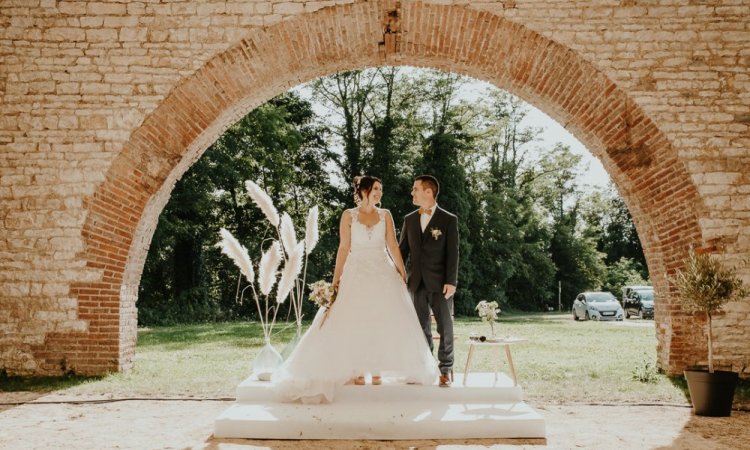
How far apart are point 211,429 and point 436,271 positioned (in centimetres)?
246

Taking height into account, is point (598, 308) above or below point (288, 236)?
below

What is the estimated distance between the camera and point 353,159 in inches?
1007

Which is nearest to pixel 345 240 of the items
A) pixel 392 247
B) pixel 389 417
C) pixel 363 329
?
pixel 392 247

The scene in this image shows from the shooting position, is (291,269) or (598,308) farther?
(598,308)

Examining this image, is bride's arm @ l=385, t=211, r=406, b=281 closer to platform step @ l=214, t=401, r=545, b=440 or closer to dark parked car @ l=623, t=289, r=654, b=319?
platform step @ l=214, t=401, r=545, b=440

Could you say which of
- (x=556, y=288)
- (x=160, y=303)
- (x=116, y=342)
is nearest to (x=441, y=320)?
(x=116, y=342)

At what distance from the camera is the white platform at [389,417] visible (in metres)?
4.57

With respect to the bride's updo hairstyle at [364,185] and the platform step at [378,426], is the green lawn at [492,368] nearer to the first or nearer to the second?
the platform step at [378,426]

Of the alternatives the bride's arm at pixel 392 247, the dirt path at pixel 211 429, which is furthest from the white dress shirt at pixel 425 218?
the dirt path at pixel 211 429

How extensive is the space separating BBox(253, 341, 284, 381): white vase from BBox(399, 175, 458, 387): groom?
1.56m

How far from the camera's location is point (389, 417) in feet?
15.3

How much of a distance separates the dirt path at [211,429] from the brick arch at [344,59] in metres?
1.55

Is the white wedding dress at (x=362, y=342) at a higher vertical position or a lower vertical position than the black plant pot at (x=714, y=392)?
higher

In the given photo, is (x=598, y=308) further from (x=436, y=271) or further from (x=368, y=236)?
(x=368, y=236)
